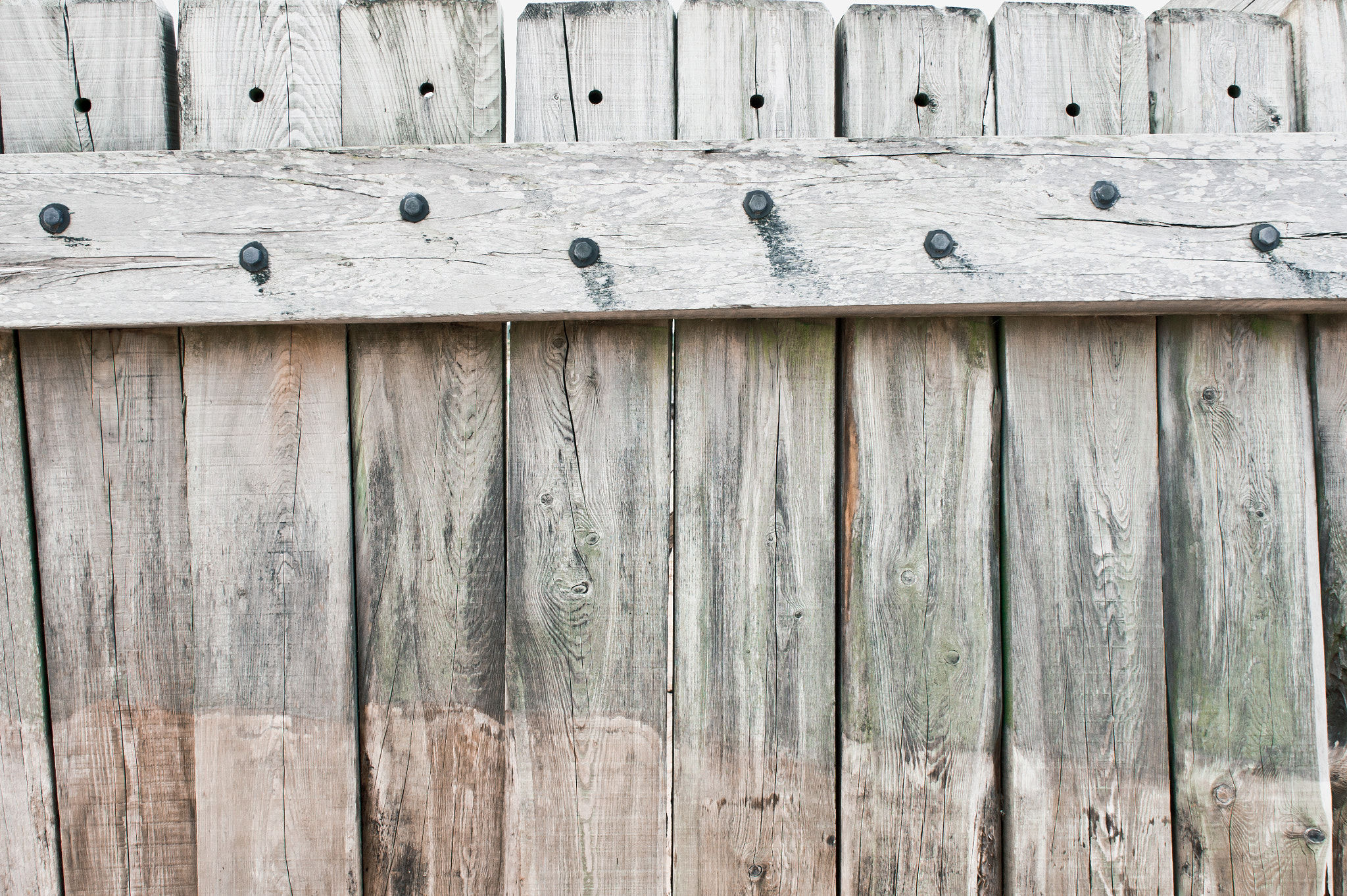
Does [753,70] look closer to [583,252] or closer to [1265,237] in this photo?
[583,252]

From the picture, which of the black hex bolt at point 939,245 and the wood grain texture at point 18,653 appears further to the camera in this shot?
the wood grain texture at point 18,653

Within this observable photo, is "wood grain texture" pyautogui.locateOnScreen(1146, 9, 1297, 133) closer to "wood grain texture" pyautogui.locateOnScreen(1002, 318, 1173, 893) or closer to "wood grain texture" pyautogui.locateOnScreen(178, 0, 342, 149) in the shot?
"wood grain texture" pyautogui.locateOnScreen(1002, 318, 1173, 893)

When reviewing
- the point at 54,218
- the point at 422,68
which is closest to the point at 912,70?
the point at 422,68

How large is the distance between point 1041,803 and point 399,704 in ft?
3.94

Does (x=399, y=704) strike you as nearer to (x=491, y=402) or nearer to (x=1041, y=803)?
(x=491, y=402)

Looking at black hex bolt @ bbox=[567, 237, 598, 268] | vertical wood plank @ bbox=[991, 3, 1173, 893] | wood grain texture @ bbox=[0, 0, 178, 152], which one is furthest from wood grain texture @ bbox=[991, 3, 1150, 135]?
wood grain texture @ bbox=[0, 0, 178, 152]

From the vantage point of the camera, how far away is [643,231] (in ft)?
4.11

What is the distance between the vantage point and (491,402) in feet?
4.59

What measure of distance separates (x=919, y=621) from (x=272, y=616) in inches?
46.9

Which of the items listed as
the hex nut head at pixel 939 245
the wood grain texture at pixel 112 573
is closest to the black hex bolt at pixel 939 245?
the hex nut head at pixel 939 245

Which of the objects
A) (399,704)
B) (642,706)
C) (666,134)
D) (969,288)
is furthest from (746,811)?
(666,134)

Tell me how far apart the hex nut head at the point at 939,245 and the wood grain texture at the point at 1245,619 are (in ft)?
1.83

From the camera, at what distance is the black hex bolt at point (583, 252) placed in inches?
48.9

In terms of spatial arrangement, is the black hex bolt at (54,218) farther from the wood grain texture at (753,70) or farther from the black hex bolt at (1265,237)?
the black hex bolt at (1265,237)
